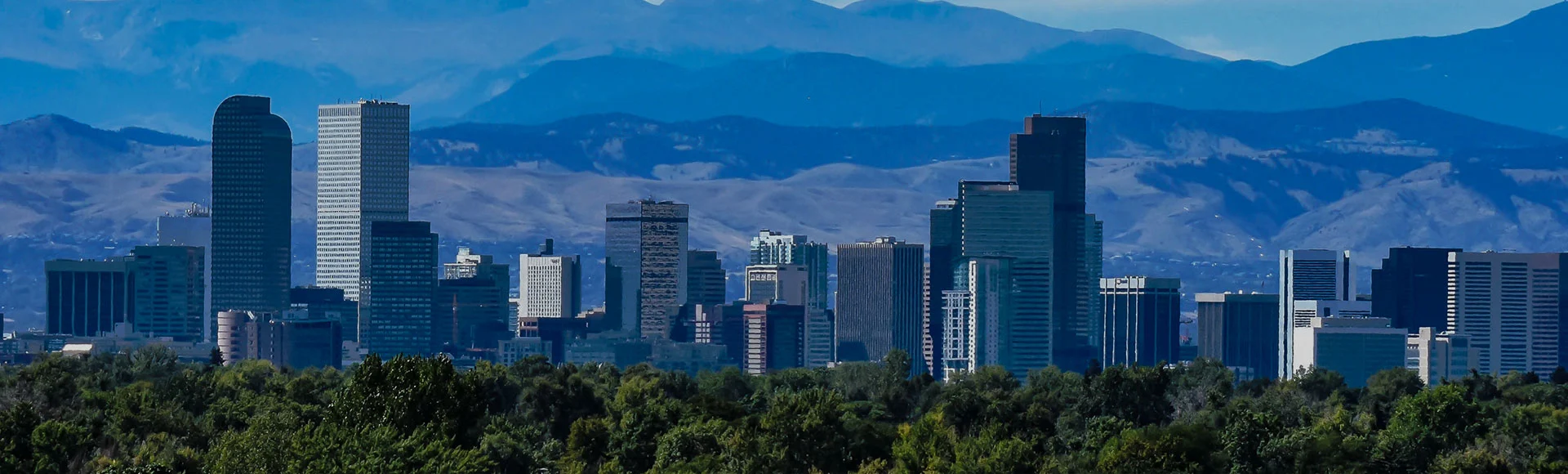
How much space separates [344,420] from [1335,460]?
40.1m

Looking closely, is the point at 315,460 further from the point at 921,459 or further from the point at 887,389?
the point at 887,389

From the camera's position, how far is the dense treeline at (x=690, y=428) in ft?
289

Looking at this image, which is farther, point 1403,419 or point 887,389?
point 887,389

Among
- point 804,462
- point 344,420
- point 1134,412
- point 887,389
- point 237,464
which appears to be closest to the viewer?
point 237,464

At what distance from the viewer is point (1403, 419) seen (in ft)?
387

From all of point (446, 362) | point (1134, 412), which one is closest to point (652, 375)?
point (1134, 412)

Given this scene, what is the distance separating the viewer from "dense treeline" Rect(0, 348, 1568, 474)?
3472 inches

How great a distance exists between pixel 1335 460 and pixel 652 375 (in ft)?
229

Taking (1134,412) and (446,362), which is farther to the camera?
(1134,412)

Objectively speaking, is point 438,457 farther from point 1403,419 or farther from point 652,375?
point 652,375

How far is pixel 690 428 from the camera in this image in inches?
4117

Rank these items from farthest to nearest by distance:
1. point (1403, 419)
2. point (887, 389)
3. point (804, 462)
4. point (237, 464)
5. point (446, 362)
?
point (887, 389) < point (1403, 419) < point (804, 462) < point (446, 362) < point (237, 464)

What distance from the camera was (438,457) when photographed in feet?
265

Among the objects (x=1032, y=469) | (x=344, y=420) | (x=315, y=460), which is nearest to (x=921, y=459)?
(x=1032, y=469)
